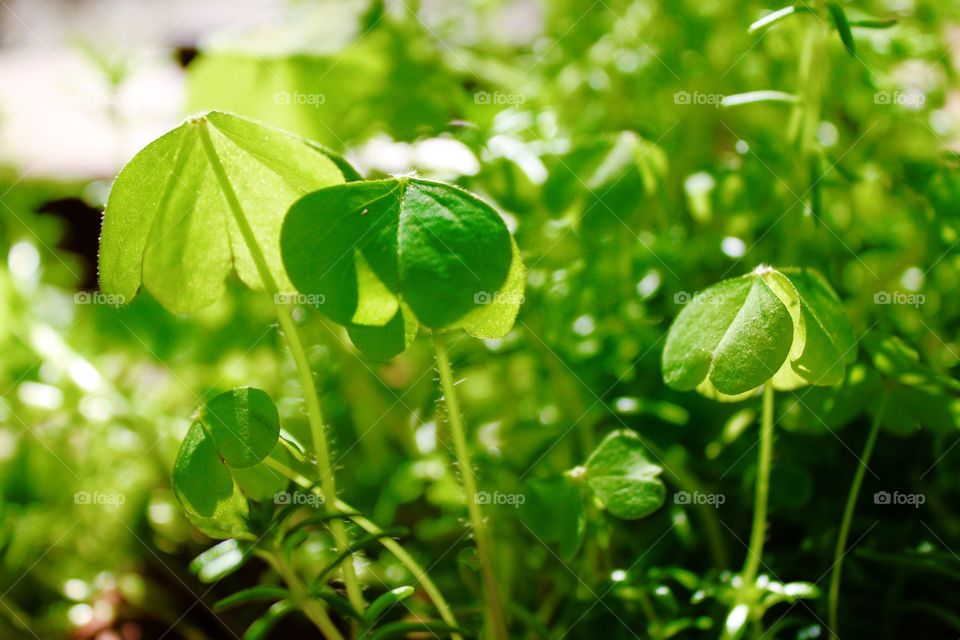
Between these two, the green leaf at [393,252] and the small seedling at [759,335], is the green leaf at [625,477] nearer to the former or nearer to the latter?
the small seedling at [759,335]

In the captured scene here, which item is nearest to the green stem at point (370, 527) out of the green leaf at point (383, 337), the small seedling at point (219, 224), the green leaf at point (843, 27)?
the small seedling at point (219, 224)

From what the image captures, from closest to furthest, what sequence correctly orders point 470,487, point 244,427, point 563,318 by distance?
point 244,427
point 470,487
point 563,318

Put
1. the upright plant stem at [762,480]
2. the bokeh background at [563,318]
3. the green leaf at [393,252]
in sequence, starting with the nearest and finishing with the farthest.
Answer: the green leaf at [393,252], the upright plant stem at [762,480], the bokeh background at [563,318]

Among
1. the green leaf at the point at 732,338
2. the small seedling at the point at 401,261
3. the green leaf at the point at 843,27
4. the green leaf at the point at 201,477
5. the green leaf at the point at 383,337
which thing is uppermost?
the green leaf at the point at 843,27

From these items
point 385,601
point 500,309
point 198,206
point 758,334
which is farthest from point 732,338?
point 198,206

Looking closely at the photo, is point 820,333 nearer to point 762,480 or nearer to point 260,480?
point 762,480

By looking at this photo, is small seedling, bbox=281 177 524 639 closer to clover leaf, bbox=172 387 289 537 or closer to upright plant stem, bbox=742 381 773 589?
clover leaf, bbox=172 387 289 537
